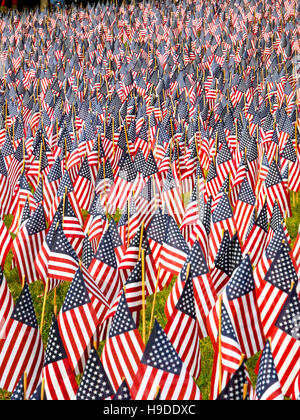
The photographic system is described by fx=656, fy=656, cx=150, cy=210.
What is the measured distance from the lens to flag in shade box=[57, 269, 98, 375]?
277 inches

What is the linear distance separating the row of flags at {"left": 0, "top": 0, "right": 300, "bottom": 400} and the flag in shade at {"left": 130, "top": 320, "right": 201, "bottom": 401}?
0.04ft

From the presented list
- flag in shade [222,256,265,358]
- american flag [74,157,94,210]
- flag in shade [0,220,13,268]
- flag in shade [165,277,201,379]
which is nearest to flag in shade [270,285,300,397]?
flag in shade [222,256,265,358]

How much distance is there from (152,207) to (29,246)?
2.12 meters

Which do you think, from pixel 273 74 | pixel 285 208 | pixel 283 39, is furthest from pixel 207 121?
pixel 283 39

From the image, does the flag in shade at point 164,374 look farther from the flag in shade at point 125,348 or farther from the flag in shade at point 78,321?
the flag in shade at point 78,321

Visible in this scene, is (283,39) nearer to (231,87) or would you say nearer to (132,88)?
(231,87)

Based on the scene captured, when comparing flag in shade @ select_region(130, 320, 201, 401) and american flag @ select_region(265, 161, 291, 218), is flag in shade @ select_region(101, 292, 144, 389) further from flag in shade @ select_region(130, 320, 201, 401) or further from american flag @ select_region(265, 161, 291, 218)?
american flag @ select_region(265, 161, 291, 218)

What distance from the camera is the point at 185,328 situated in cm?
686

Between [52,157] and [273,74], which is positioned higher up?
[273,74]

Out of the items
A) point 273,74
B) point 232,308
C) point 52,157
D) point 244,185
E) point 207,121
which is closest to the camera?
point 232,308

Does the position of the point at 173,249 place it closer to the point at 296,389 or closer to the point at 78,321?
the point at 78,321

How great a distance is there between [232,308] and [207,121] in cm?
954

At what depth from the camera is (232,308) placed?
22.8ft

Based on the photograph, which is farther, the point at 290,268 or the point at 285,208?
the point at 285,208
